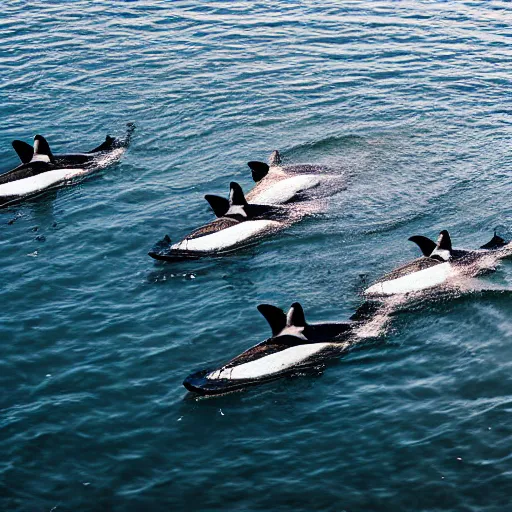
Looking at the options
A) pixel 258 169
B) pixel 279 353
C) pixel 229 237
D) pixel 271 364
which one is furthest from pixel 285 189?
pixel 271 364

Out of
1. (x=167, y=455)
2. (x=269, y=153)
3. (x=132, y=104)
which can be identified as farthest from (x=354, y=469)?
(x=132, y=104)

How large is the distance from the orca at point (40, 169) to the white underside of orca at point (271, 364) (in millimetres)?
11553

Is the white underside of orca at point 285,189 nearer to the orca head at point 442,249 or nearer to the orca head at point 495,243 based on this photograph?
the orca head at point 442,249

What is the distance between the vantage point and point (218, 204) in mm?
23719

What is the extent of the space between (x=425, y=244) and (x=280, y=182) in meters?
6.30

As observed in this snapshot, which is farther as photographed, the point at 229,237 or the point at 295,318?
the point at 229,237

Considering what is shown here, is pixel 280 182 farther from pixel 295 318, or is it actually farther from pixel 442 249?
pixel 295 318

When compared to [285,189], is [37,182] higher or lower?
higher

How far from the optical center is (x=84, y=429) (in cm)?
1653

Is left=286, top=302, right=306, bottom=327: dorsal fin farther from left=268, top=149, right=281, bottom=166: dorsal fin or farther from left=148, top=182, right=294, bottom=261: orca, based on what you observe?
left=268, top=149, right=281, bottom=166: dorsal fin

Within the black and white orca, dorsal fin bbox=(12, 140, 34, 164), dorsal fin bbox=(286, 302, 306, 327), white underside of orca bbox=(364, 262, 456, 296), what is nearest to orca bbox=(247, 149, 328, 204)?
white underside of orca bbox=(364, 262, 456, 296)

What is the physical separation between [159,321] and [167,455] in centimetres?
462

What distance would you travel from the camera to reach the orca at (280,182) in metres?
A: 25.6

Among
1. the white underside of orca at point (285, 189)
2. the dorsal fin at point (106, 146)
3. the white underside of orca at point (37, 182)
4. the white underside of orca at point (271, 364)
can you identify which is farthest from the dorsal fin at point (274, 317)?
the dorsal fin at point (106, 146)
